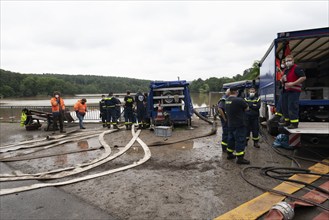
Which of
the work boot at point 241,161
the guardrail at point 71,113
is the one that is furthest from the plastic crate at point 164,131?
the guardrail at point 71,113

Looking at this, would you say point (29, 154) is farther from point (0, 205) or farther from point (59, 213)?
point (59, 213)

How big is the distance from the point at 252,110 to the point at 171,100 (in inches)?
173

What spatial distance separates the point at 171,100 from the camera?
1067cm

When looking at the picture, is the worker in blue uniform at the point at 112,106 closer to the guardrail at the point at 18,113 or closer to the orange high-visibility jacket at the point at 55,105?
the orange high-visibility jacket at the point at 55,105

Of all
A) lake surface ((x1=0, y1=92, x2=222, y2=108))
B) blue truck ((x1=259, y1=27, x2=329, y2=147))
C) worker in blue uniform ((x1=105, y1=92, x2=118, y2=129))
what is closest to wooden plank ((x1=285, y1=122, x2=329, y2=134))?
blue truck ((x1=259, y1=27, x2=329, y2=147))

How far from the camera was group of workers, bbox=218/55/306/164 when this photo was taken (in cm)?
543

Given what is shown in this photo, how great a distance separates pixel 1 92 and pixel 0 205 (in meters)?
52.3

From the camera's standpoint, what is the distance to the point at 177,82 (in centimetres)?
1052

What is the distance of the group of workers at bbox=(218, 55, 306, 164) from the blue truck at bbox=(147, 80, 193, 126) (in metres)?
3.91

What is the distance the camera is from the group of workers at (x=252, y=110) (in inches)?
214

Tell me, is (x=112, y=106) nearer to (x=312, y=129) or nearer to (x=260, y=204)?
(x=312, y=129)

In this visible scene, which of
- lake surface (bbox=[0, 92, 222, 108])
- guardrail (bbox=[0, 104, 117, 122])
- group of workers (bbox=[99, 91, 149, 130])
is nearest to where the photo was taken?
group of workers (bbox=[99, 91, 149, 130])

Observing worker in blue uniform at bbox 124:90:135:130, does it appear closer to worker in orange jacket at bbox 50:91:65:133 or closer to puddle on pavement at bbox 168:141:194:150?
worker in orange jacket at bbox 50:91:65:133

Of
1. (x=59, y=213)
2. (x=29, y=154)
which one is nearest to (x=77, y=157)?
(x=29, y=154)
